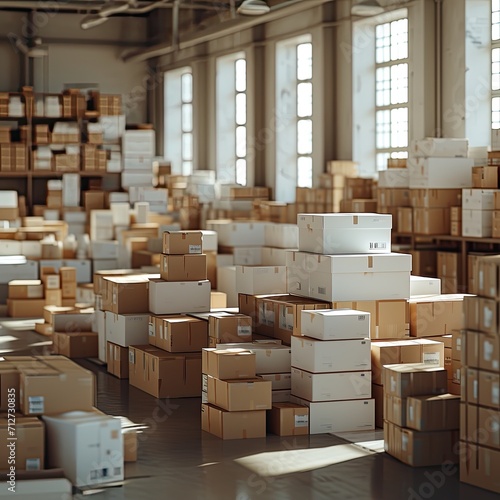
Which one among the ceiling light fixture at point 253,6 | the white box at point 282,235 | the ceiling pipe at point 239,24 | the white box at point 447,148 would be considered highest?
the ceiling pipe at point 239,24

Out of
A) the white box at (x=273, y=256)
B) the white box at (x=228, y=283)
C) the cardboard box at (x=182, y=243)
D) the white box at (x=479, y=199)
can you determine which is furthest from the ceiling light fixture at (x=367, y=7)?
the cardboard box at (x=182, y=243)

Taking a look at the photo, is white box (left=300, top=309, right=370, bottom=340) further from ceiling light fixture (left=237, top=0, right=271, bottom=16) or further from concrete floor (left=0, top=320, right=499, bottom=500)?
ceiling light fixture (left=237, top=0, right=271, bottom=16)

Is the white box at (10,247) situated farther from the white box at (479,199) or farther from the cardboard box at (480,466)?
the cardboard box at (480,466)

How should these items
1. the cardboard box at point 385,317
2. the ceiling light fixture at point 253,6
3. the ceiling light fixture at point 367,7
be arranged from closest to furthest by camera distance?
the cardboard box at point 385,317
the ceiling light fixture at point 367,7
the ceiling light fixture at point 253,6

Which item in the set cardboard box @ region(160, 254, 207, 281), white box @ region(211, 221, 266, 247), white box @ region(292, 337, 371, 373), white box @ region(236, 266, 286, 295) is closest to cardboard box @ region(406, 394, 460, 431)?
white box @ region(292, 337, 371, 373)

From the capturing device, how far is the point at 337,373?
6727mm

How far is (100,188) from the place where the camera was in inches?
677

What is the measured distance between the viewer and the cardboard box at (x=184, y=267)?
879cm

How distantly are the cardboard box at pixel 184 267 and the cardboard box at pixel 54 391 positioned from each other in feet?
10.4

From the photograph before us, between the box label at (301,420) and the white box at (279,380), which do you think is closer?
the box label at (301,420)

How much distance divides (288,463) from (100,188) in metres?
11.8

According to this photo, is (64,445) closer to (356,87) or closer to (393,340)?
(393,340)

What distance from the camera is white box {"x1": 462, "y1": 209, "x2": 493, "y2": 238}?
9.45 meters

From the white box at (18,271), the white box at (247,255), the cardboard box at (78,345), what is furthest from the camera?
the white box at (18,271)
